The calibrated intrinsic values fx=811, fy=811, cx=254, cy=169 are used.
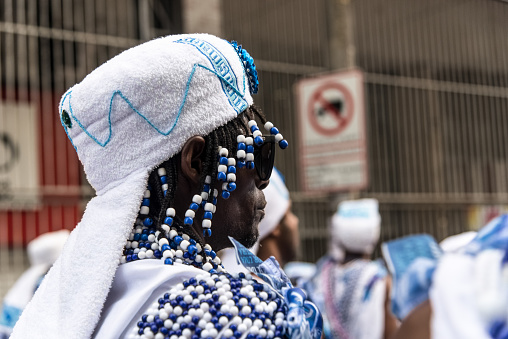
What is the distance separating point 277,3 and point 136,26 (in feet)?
6.82

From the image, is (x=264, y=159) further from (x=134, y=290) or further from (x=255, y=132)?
(x=134, y=290)

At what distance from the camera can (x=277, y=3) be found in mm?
9812

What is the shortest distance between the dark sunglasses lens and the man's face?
15 millimetres

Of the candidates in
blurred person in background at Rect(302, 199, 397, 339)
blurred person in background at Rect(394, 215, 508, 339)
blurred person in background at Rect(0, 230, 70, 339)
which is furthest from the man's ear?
blurred person in background at Rect(302, 199, 397, 339)

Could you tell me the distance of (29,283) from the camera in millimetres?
5102

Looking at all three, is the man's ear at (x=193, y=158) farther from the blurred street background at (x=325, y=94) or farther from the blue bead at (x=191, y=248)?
the blurred street background at (x=325, y=94)

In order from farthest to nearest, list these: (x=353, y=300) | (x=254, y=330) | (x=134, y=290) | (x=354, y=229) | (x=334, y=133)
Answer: (x=334, y=133)
(x=354, y=229)
(x=353, y=300)
(x=134, y=290)
(x=254, y=330)

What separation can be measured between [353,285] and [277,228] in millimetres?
1977

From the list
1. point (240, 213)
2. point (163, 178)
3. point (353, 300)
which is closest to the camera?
point (163, 178)

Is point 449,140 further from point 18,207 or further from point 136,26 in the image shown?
point 18,207

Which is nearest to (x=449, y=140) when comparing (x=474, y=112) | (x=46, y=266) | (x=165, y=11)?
(x=474, y=112)

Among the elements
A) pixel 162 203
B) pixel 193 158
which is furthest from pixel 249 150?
pixel 162 203

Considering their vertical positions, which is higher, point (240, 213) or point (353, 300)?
point (240, 213)

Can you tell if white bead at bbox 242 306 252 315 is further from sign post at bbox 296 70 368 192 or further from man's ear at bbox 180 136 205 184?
sign post at bbox 296 70 368 192
